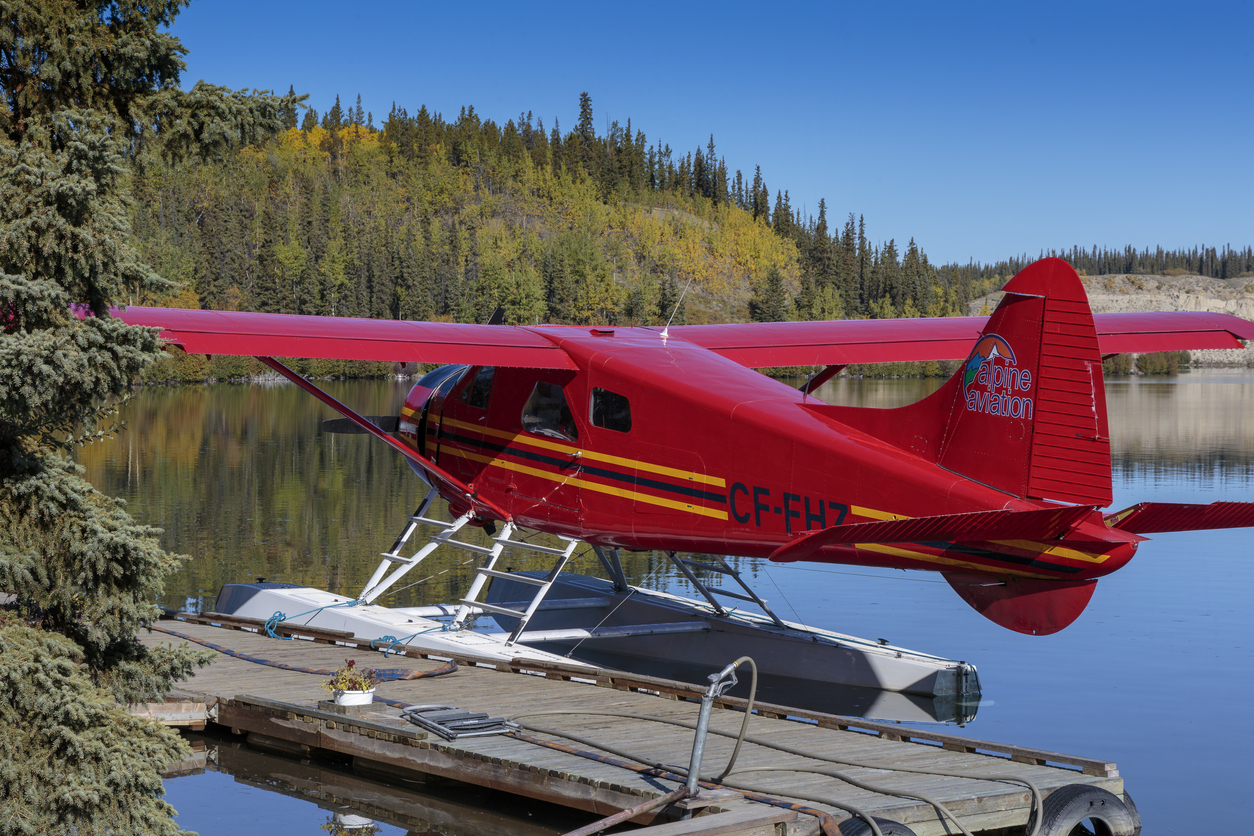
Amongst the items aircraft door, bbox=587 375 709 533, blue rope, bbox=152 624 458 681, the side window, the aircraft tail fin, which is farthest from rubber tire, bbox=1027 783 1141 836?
blue rope, bbox=152 624 458 681

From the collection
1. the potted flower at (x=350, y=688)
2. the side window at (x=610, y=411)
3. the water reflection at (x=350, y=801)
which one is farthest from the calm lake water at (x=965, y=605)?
the side window at (x=610, y=411)

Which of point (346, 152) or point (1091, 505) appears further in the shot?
point (346, 152)

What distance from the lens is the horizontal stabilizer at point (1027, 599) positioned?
6992mm

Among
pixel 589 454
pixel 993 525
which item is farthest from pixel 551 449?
pixel 993 525

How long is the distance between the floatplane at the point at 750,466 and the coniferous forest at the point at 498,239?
279 ft

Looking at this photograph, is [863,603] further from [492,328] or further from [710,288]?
[710,288]

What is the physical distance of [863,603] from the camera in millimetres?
14891

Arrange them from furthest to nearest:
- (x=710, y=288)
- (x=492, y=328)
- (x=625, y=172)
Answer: (x=625, y=172) → (x=710, y=288) → (x=492, y=328)

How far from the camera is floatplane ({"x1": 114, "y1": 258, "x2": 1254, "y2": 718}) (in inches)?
275

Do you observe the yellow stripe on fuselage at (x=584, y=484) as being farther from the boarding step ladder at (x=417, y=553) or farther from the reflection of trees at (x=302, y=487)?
the reflection of trees at (x=302, y=487)

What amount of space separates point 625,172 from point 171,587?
593ft

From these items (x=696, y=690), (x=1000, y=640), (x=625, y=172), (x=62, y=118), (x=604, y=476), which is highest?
(x=625, y=172)

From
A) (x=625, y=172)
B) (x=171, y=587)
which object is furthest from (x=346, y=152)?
(x=171, y=587)

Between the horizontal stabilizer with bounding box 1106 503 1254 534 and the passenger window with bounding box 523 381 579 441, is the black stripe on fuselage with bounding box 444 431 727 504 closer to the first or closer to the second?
the passenger window with bounding box 523 381 579 441
